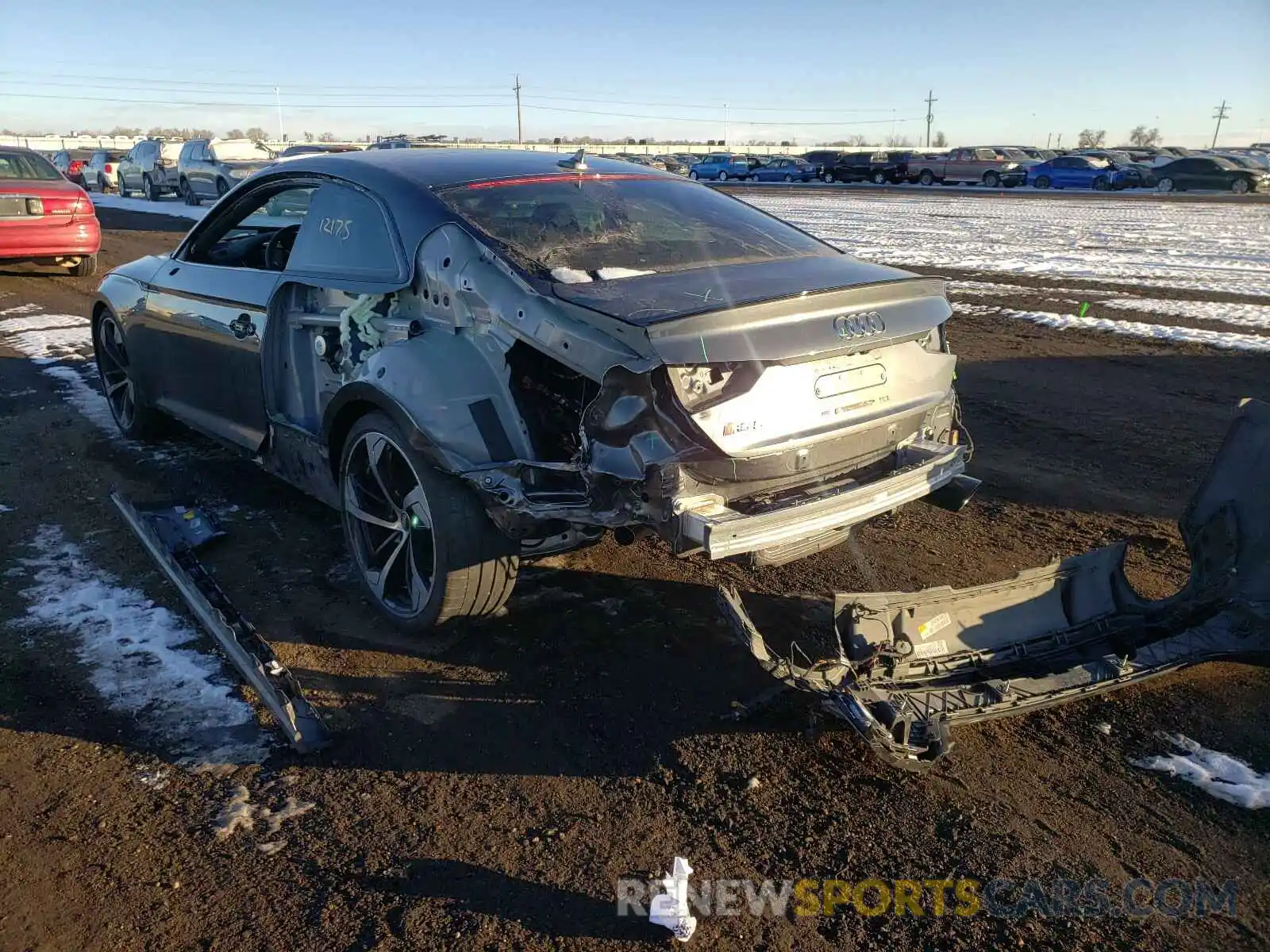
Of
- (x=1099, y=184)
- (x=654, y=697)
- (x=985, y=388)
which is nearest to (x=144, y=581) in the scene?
(x=654, y=697)

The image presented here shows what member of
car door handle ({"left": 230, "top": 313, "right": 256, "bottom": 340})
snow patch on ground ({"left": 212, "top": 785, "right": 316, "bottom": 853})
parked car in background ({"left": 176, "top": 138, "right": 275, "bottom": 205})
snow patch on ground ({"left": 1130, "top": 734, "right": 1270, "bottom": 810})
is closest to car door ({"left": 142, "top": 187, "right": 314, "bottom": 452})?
car door handle ({"left": 230, "top": 313, "right": 256, "bottom": 340})

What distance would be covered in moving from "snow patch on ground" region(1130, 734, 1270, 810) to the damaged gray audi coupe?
45.6 inches

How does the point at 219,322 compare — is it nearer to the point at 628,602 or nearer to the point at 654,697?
the point at 628,602

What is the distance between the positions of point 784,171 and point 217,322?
148ft

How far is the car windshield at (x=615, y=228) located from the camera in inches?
134

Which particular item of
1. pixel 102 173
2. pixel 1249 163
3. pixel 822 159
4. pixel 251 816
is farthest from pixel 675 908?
pixel 822 159

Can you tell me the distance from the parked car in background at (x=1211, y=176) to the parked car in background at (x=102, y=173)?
37.2 metres

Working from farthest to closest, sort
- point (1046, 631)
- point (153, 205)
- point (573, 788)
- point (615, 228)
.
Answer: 1. point (153, 205)
2. point (615, 228)
3. point (1046, 631)
4. point (573, 788)

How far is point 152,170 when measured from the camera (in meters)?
27.9

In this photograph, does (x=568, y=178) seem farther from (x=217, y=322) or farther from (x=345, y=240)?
(x=217, y=322)

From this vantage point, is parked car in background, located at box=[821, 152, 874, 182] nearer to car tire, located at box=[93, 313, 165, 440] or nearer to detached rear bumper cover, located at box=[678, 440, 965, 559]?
car tire, located at box=[93, 313, 165, 440]

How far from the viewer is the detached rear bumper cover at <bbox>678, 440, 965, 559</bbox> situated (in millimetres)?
2787

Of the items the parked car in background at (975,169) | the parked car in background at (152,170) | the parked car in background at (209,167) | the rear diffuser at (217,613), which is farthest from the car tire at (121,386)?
the parked car in background at (975,169)

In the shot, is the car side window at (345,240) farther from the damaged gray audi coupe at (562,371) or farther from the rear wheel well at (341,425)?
the rear wheel well at (341,425)
